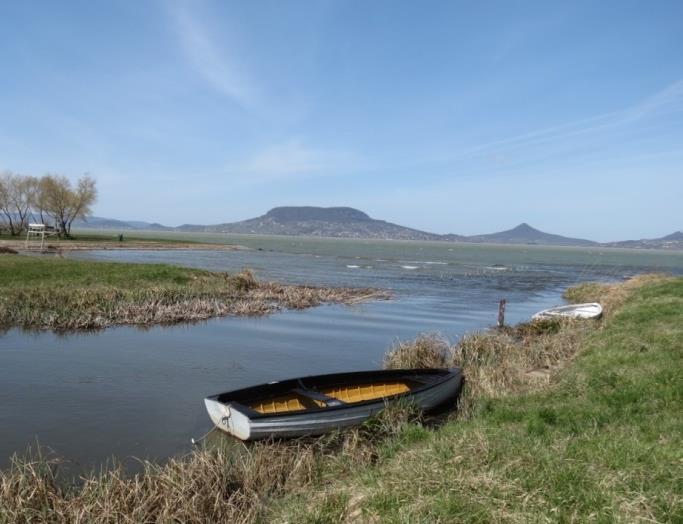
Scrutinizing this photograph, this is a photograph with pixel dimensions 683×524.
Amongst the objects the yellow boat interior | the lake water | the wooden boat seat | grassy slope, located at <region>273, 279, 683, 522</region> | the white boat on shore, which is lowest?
the lake water

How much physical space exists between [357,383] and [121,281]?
19.4m

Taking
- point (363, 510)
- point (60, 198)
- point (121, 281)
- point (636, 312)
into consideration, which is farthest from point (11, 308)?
point (60, 198)

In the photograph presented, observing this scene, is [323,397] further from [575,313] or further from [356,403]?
[575,313]

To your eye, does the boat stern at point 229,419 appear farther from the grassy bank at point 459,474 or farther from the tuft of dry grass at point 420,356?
the tuft of dry grass at point 420,356

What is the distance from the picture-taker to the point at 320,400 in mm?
11891

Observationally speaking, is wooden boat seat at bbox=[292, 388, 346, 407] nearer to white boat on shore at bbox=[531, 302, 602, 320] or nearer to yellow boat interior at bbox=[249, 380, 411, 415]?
yellow boat interior at bbox=[249, 380, 411, 415]

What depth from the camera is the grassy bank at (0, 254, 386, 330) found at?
22.5 metres

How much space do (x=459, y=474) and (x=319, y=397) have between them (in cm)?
577

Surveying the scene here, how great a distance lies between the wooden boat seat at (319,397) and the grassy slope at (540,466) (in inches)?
97.9

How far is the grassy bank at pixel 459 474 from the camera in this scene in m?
5.81

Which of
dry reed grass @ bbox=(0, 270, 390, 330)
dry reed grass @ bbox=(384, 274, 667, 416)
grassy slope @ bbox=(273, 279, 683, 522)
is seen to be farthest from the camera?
dry reed grass @ bbox=(0, 270, 390, 330)

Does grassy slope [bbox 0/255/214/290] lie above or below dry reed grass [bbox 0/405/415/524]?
above

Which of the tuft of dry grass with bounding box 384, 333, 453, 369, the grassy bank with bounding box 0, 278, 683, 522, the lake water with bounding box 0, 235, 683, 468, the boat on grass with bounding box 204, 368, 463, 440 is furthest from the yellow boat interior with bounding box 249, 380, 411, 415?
the tuft of dry grass with bounding box 384, 333, 453, 369

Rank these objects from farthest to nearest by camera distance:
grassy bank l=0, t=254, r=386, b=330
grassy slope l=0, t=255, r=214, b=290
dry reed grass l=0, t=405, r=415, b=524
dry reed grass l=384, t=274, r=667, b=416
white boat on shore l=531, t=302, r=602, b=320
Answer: grassy slope l=0, t=255, r=214, b=290 < white boat on shore l=531, t=302, r=602, b=320 < grassy bank l=0, t=254, r=386, b=330 < dry reed grass l=384, t=274, r=667, b=416 < dry reed grass l=0, t=405, r=415, b=524
